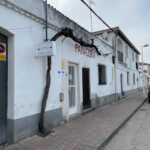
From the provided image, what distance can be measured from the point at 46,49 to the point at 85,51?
325cm

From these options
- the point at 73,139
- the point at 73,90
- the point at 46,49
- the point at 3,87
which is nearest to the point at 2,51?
the point at 3,87

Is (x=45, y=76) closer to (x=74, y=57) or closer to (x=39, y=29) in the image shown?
(x=39, y=29)

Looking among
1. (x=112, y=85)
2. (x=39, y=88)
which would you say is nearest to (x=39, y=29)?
(x=39, y=88)

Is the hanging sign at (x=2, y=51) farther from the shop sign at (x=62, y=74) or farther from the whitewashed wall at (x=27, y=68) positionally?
the shop sign at (x=62, y=74)

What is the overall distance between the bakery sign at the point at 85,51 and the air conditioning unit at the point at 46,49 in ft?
7.84

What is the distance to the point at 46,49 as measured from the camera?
3516 mm

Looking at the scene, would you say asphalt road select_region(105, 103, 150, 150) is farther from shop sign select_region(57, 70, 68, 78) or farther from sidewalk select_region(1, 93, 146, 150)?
shop sign select_region(57, 70, 68, 78)

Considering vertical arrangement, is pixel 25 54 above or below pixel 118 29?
below

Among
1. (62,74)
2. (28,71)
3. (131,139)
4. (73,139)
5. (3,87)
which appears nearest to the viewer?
(3,87)

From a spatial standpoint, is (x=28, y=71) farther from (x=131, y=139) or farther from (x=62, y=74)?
(x=131, y=139)

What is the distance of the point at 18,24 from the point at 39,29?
29.1 inches

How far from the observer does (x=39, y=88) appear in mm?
3803

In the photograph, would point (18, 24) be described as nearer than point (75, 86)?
Yes

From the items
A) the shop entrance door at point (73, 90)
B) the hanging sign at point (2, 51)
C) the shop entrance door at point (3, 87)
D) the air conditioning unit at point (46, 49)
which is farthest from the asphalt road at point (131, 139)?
the hanging sign at point (2, 51)
